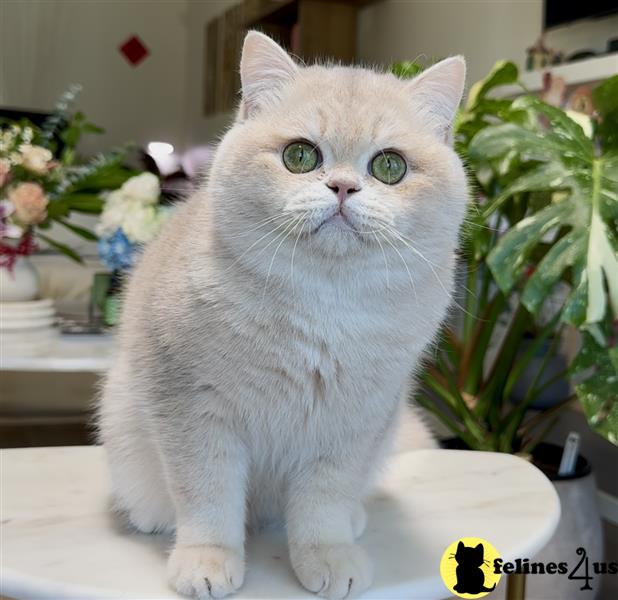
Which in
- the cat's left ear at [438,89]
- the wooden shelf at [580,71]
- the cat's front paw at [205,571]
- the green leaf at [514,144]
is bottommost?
the cat's front paw at [205,571]

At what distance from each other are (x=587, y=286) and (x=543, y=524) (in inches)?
15.2

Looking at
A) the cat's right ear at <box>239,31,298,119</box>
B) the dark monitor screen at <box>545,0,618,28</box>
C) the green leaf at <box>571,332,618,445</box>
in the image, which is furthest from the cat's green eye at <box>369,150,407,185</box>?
the dark monitor screen at <box>545,0,618,28</box>

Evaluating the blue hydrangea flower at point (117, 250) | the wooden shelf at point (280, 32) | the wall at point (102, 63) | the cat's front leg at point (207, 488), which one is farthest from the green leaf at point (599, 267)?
the wall at point (102, 63)

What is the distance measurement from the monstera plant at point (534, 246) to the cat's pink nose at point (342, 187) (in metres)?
0.22

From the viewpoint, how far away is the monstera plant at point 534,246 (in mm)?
1030

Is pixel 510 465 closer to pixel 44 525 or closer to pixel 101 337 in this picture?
pixel 44 525

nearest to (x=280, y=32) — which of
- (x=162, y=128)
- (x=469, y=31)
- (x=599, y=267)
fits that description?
(x=162, y=128)

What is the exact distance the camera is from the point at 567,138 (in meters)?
1.16

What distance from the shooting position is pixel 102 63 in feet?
12.1

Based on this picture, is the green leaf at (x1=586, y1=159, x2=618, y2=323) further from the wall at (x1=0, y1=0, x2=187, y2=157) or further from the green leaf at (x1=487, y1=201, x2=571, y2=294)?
the wall at (x1=0, y1=0, x2=187, y2=157)

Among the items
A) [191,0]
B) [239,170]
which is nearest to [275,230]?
[239,170]

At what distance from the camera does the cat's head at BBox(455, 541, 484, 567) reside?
26.0 inches

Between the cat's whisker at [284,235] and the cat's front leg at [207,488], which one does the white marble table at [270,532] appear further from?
the cat's whisker at [284,235]

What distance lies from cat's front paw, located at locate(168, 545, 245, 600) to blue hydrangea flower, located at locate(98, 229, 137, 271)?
3.88 feet
